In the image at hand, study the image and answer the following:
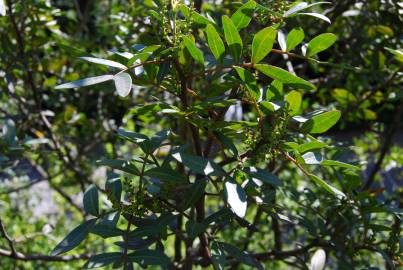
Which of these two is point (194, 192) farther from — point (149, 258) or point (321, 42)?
point (321, 42)

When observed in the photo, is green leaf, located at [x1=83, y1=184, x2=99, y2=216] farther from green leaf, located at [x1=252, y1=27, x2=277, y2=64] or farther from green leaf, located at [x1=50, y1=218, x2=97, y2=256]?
green leaf, located at [x1=252, y1=27, x2=277, y2=64]

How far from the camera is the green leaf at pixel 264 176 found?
0.99 m

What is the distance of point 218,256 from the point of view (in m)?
1.13

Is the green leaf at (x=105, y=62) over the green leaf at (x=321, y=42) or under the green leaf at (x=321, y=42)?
over

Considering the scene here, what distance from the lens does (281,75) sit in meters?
0.97

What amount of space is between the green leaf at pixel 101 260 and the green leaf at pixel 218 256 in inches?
7.6

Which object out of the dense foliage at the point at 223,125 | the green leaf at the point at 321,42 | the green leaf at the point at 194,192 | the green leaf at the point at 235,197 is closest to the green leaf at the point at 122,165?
the dense foliage at the point at 223,125

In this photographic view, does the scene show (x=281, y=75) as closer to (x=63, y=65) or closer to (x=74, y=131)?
(x=63, y=65)

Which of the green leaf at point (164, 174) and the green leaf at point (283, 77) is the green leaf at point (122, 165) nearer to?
the green leaf at point (164, 174)

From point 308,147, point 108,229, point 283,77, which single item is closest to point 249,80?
point 283,77

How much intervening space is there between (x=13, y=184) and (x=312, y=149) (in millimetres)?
3176

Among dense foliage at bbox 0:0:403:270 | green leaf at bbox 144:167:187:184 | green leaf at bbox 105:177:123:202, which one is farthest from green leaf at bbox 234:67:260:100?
green leaf at bbox 105:177:123:202

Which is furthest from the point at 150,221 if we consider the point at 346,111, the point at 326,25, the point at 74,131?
the point at 74,131

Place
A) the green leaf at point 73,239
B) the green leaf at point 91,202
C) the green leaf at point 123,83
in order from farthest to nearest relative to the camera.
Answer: the green leaf at point 91,202 → the green leaf at point 73,239 → the green leaf at point 123,83
